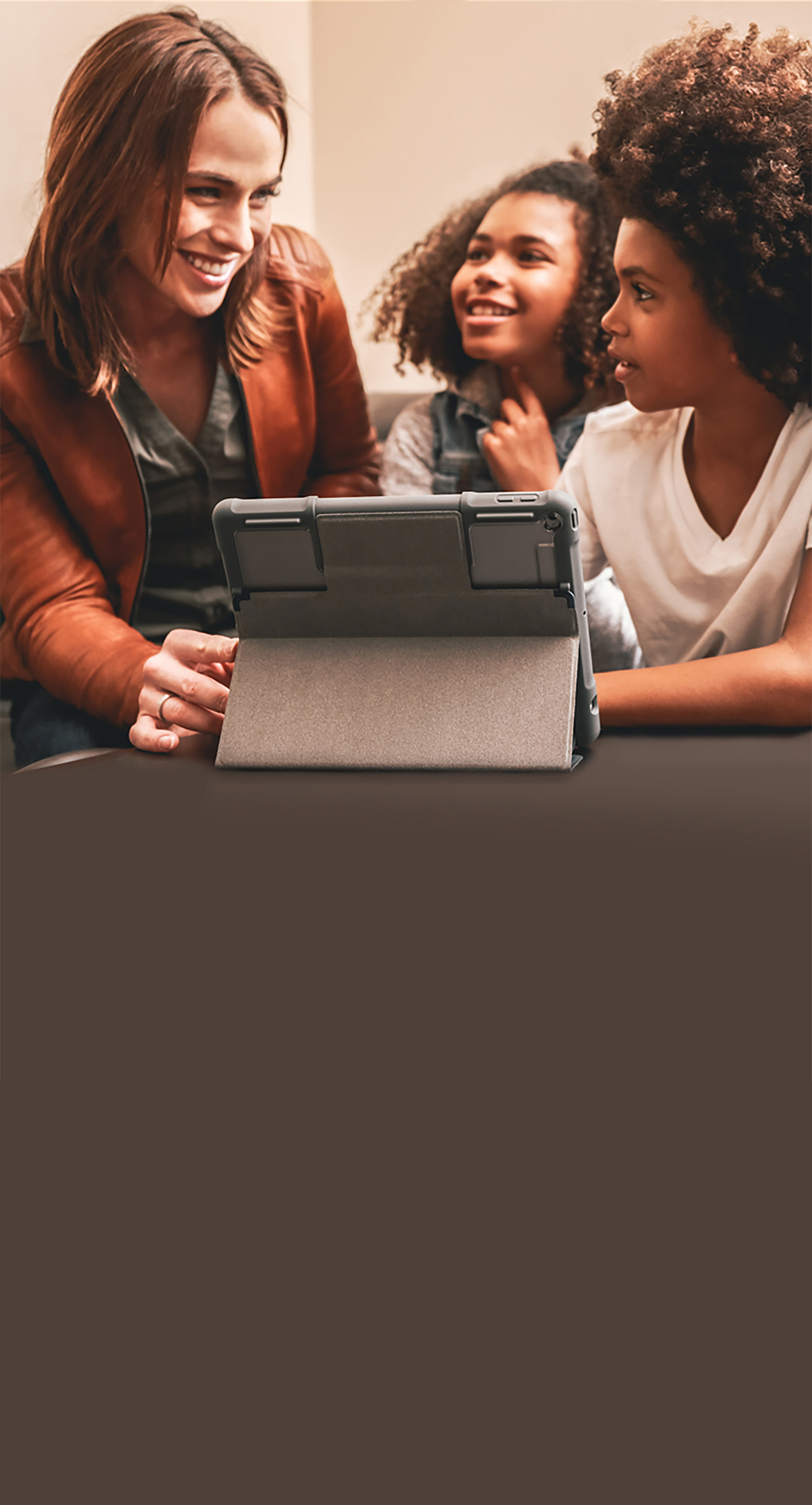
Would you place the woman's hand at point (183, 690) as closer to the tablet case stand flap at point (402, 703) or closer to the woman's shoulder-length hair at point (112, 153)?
the tablet case stand flap at point (402, 703)

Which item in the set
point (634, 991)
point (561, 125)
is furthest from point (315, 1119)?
point (561, 125)

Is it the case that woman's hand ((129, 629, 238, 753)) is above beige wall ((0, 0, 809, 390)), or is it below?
below

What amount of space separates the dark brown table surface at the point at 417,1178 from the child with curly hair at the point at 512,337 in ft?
2.38

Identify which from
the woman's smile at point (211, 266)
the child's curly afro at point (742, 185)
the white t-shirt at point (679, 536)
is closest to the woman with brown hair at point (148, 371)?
the woman's smile at point (211, 266)

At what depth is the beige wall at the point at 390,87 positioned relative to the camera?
3.93ft

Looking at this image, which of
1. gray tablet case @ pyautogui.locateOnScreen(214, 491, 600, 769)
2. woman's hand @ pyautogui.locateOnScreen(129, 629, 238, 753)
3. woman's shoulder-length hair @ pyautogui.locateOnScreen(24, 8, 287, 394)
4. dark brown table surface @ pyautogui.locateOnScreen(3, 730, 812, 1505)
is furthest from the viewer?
woman's shoulder-length hair @ pyautogui.locateOnScreen(24, 8, 287, 394)

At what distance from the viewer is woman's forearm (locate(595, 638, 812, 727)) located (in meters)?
0.86

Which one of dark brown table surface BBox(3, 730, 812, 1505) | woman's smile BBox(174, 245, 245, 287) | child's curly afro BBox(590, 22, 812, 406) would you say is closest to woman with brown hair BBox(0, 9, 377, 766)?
woman's smile BBox(174, 245, 245, 287)

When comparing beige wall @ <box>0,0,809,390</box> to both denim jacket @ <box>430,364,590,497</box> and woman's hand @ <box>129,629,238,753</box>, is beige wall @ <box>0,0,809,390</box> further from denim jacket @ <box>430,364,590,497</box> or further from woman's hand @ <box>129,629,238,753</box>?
woman's hand @ <box>129,629,238,753</box>

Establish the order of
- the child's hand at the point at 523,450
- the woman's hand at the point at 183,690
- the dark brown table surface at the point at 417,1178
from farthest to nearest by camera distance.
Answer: the child's hand at the point at 523,450, the woman's hand at the point at 183,690, the dark brown table surface at the point at 417,1178

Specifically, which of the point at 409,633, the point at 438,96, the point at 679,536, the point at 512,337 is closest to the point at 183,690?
the point at 409,633

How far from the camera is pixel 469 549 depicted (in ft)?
2.35

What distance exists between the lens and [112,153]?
114cm

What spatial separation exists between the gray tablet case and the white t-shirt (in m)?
0.34
